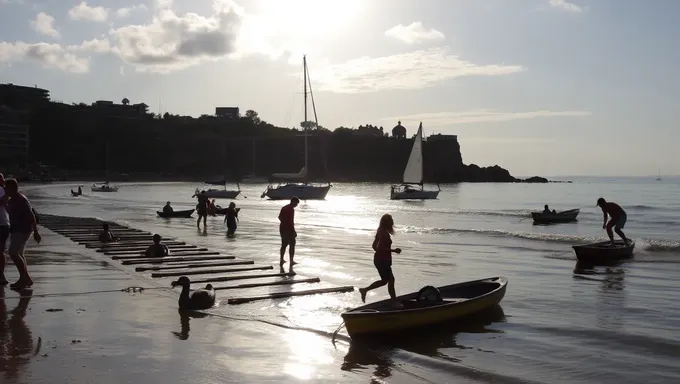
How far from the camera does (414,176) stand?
89.2 metres

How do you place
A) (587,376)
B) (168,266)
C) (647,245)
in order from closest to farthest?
(587,376), (168,266), (647,245)

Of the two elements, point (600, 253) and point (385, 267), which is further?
point (600, 253)

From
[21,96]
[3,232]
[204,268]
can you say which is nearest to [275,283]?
[204,268]

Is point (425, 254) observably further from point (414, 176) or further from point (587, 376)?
point (414, 176)

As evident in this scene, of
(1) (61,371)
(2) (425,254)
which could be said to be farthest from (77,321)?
(2) (425,254)

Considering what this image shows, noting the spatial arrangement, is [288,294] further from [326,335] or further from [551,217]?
[551,217]

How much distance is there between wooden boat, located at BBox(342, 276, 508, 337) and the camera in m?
10.1

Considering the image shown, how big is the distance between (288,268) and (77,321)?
8411 mm

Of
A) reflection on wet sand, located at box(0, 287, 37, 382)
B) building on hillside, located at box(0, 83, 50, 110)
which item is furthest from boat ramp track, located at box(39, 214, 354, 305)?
building on hillside, located at box(0, 83, 50, 110)

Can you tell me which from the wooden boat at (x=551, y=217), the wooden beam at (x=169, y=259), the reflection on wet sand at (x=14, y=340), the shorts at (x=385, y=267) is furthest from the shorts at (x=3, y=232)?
the wooden boat at (x=551, y=217)

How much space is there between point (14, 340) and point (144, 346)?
187cm

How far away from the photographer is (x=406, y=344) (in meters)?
10.2

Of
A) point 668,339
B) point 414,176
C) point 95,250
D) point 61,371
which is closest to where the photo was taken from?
point 61,371

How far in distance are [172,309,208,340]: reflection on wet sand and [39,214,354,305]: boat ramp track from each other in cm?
109
